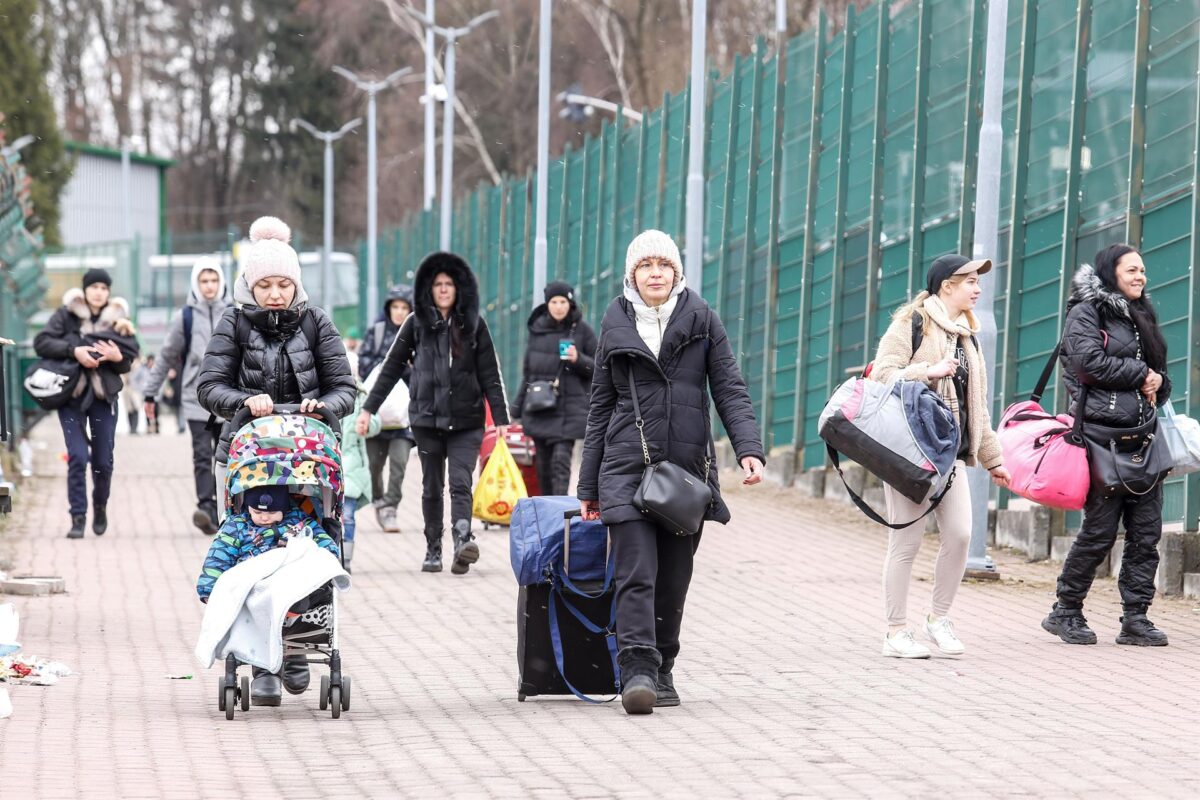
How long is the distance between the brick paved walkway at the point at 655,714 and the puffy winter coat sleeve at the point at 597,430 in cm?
83

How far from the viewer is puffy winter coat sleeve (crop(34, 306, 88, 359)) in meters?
15.7

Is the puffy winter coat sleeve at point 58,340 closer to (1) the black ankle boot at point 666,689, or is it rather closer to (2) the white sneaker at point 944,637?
(2) the white sneaker at point 944,637

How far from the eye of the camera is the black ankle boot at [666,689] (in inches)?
339

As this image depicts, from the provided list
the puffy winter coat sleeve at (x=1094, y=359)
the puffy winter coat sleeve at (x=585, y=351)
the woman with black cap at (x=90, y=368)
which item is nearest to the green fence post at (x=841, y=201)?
the puffy winter coat sleeve at (x=585, y=351)

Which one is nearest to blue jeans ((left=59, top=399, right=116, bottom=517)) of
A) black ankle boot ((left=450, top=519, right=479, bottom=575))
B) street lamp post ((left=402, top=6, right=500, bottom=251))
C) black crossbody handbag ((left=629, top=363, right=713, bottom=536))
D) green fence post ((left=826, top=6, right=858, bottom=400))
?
black ankle boot ((left=450, top=519, right=479, bottom=575))

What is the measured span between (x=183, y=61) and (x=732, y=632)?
70.3 m

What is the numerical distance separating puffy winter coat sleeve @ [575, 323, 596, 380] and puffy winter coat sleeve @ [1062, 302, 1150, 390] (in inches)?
244

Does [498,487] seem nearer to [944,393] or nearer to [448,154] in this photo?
[944,393]

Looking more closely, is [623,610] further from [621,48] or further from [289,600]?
[621,48]

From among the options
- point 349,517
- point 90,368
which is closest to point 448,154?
point 90,368

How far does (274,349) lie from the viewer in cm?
892

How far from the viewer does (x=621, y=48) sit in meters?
50.0

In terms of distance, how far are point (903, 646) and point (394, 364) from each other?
430 cm

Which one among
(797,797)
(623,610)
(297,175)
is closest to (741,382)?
(623,610)
